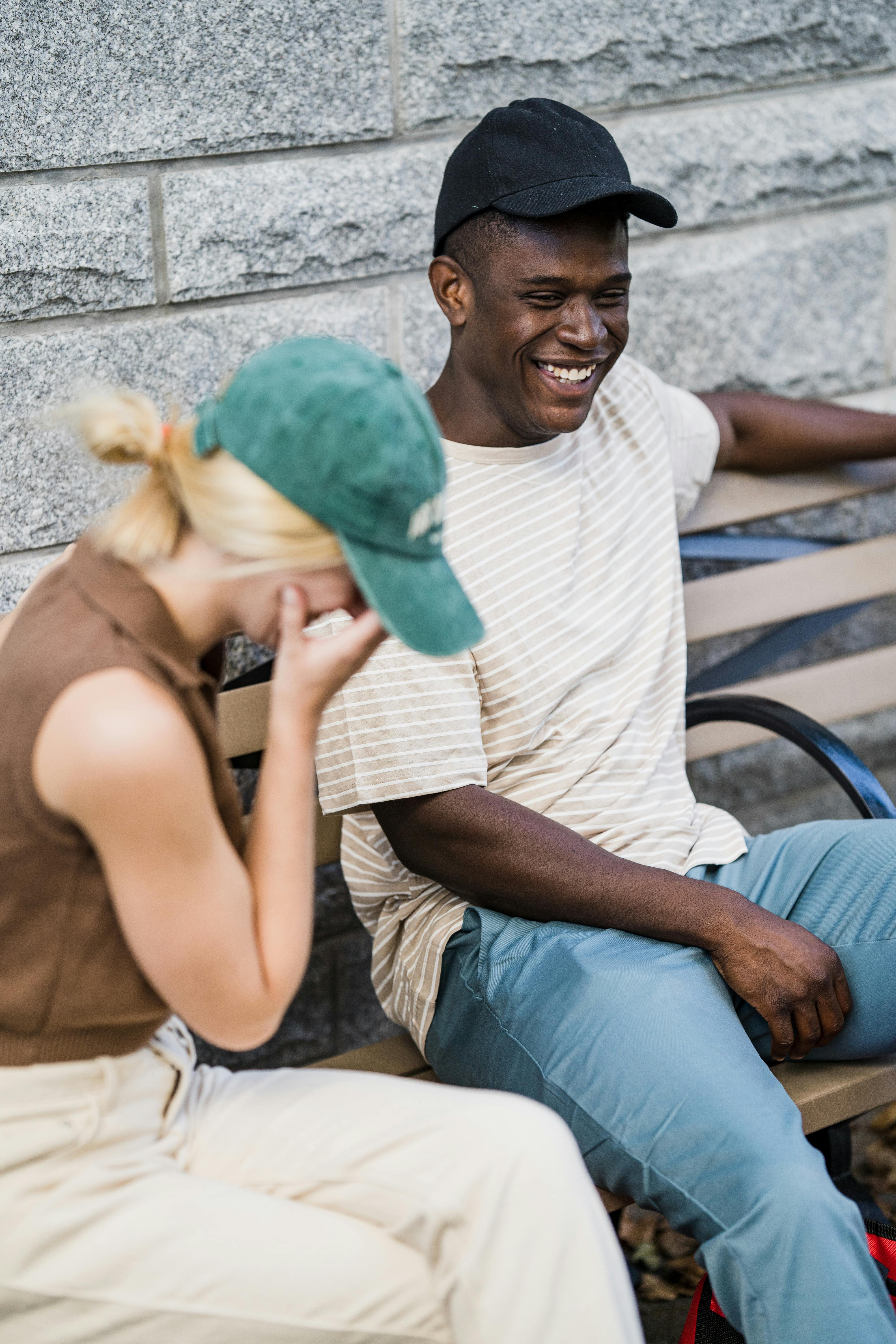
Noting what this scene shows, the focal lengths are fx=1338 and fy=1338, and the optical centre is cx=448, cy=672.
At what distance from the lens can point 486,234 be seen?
2.39 meters

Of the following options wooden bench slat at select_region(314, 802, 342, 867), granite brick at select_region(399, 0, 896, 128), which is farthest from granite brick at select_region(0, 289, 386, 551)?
wooden bench slat at select_region(314, 802, 342, 867)

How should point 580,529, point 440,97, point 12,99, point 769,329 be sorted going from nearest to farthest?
1. point 12,99
2. point 580,529
3. point 440,97
4. point 769,329

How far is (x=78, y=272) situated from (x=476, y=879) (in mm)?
1347

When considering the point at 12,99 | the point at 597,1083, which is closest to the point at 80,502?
the point at 12,99

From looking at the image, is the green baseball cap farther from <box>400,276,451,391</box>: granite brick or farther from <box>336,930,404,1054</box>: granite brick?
<box>336,930,404,1054</box>: granite brick

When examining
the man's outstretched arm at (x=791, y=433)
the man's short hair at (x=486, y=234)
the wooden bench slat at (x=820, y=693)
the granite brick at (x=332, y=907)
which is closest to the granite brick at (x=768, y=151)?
the man's outstretched arm at (x=791, y=433)

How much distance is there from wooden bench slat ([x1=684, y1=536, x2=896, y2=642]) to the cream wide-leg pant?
1.68 m

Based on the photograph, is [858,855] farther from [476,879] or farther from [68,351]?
[68,351]

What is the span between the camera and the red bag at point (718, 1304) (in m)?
2.05

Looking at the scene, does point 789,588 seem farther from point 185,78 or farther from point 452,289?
point 185,78

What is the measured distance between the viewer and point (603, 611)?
2.52 metres

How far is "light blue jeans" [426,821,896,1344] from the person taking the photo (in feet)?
5.89

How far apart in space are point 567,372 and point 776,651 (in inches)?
50.6

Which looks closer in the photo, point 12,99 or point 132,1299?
point 132,1299
